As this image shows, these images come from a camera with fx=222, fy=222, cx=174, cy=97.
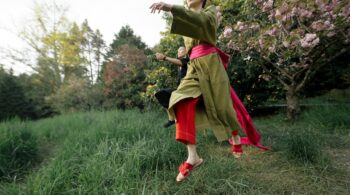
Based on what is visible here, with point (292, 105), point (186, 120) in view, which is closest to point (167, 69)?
point (292, 105)

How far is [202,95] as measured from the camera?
1743mm

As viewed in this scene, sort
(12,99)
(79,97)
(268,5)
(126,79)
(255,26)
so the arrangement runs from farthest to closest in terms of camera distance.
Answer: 1. (12,99)
2. (79,97)
3. (126,79)
4. (255,26)
5. (268,5)

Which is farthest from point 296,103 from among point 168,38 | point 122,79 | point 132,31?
point 132,31

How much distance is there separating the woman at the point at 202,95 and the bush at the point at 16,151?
249cm

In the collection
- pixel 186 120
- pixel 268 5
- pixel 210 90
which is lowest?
pixel 186 120

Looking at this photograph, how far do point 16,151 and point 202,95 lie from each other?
3.25m

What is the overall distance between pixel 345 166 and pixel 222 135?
71.9 inches

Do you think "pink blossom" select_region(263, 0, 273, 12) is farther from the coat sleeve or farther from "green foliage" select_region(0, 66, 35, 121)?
"green foliage" select_region(0, 66, 35, 121)

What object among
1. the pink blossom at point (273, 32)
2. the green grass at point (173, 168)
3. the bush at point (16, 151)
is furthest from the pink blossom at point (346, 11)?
the bush at point (16, 151)

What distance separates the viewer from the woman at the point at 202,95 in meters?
1.62

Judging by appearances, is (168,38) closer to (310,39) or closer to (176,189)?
(310,39)

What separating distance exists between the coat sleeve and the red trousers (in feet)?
1.59

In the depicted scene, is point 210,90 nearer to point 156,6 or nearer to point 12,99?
point 156,6

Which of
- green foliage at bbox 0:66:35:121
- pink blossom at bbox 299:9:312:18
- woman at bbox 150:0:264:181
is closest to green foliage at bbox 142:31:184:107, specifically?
pink blossom at bbox 299:9:312:18
